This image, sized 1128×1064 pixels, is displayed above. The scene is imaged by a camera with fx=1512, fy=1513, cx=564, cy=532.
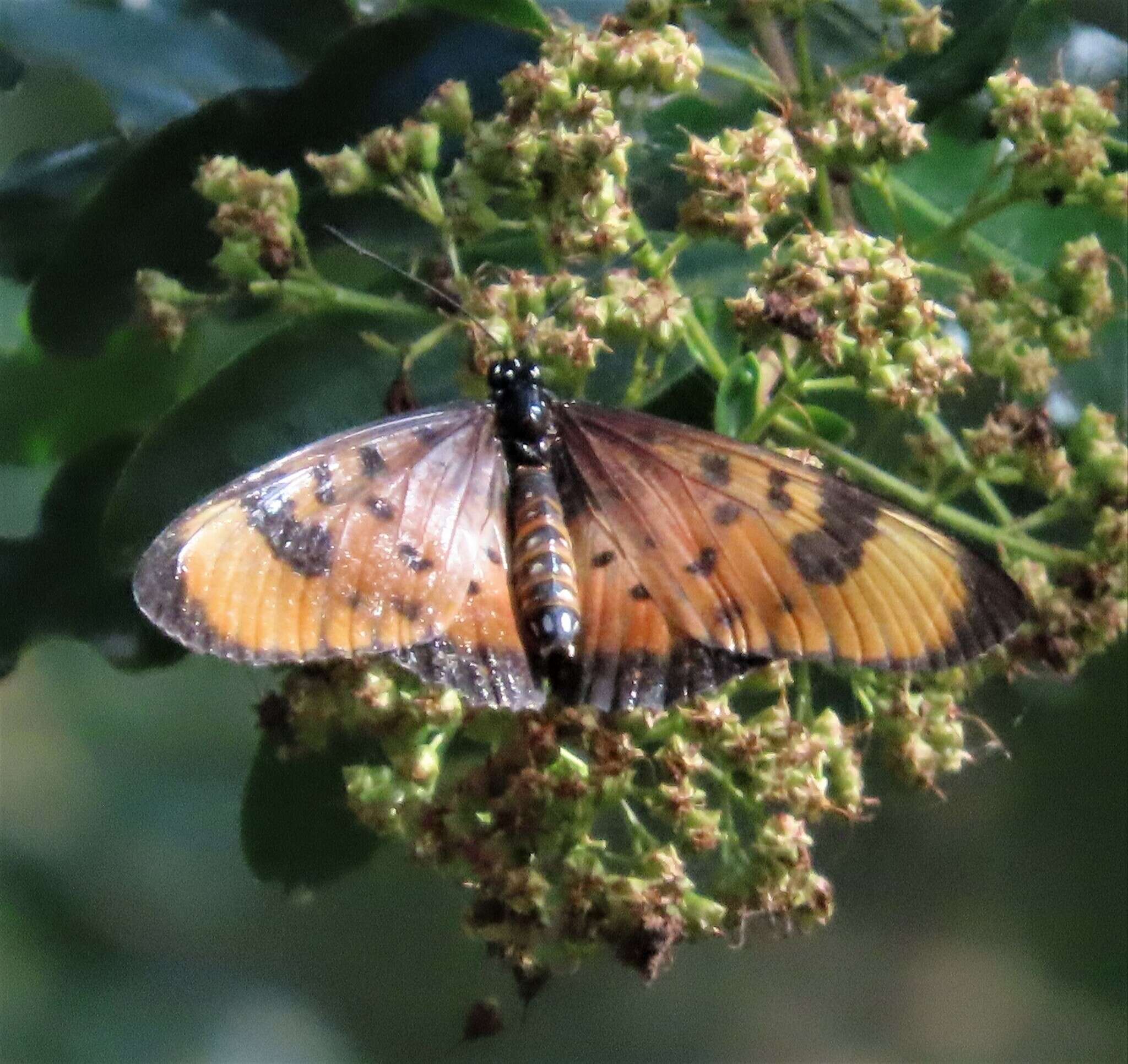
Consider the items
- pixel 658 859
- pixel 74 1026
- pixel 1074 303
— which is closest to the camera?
pixel 658 859

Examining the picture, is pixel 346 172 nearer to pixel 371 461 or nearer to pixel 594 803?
pixel 371 461

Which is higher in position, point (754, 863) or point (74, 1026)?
point (754, 863)

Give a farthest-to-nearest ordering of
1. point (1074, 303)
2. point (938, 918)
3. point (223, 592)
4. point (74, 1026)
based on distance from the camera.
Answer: point (74, 1026), point (938, 918), point (1074, 303), point (223, 592)

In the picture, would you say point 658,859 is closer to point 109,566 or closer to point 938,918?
point 109,566

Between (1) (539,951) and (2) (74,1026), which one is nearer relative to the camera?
(1) (539,951)

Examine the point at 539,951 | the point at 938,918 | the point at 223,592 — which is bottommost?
the point at 938,918

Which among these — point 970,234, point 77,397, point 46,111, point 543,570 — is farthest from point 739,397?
point 46,111

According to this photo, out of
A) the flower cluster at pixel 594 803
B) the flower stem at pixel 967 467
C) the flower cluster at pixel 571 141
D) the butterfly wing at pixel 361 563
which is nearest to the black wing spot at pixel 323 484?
the butterfly wing at pixel 361 563

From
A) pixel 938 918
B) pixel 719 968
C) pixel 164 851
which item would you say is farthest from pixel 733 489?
pixel 164 851
